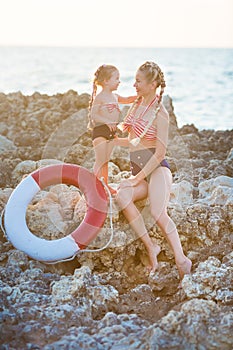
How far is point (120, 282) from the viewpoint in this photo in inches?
160

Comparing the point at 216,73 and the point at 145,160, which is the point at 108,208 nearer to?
the point at 145,160

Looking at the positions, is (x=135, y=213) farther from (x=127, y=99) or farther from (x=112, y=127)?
(x=127, y=99)

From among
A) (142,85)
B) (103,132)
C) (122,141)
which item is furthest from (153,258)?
(142,85)

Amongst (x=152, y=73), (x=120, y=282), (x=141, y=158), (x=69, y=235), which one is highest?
(x=152, y=73)

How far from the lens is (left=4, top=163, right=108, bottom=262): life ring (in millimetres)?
4059

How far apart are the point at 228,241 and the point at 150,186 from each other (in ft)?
2.52

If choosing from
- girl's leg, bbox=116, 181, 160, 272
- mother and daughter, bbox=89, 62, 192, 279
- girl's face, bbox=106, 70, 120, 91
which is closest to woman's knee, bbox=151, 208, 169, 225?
mother and daughter, bbox=89, 62, 192, 279

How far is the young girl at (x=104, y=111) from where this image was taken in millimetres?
4562

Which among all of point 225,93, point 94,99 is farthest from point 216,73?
point 94,99

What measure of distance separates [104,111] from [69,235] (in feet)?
Result: 3.54

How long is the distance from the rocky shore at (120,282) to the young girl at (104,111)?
43 centimetres

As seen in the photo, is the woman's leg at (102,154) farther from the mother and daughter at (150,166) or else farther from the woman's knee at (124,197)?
the woman's knee at (124,197)

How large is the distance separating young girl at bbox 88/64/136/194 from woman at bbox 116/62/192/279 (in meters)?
0.41

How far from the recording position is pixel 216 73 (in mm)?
31391
